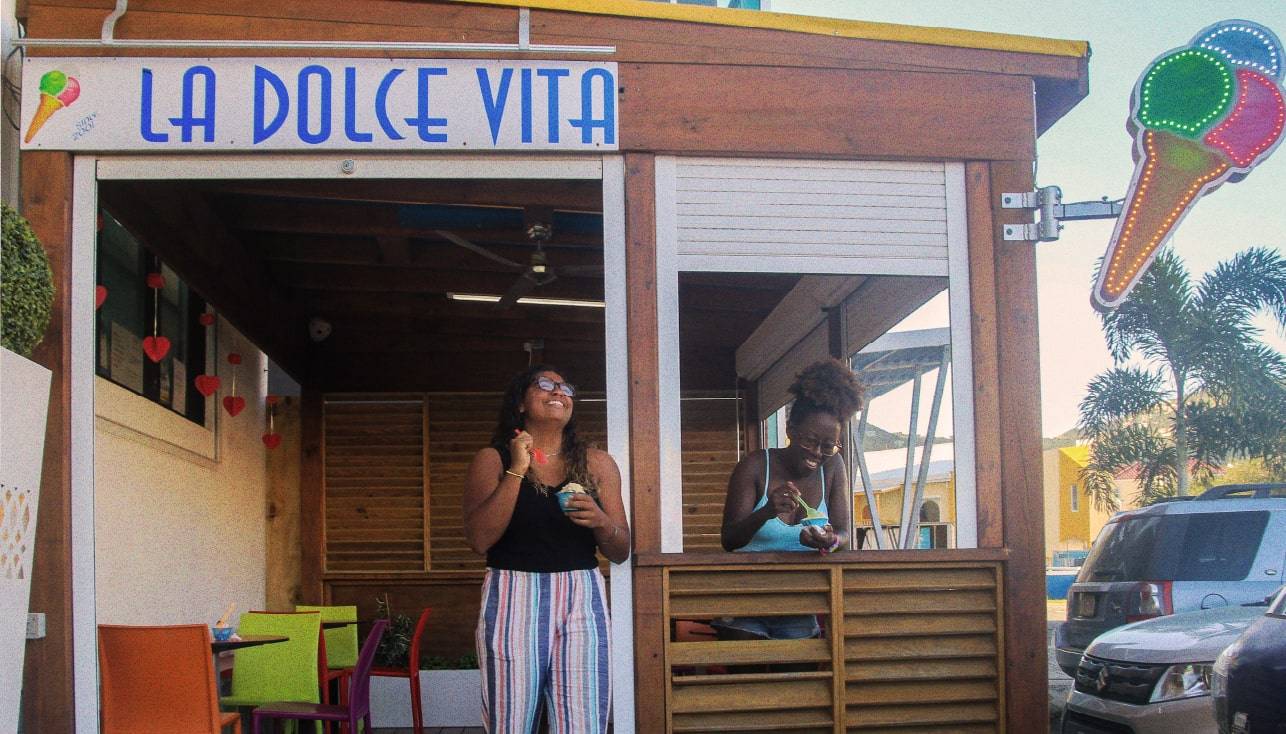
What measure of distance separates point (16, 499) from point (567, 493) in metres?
1.80

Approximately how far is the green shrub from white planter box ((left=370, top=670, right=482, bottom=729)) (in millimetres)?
4612

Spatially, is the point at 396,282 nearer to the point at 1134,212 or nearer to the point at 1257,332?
the point at 1134,212

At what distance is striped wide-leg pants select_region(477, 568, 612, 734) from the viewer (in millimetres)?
3941

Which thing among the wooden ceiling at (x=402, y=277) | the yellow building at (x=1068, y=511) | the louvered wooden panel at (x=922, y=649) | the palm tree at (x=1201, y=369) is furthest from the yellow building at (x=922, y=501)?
the yellow building at (x=1068, y=511)

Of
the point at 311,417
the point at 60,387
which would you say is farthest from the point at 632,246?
the point at 311,417

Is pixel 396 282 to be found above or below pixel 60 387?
above

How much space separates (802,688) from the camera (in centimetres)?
470

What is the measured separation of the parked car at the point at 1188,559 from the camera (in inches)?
293

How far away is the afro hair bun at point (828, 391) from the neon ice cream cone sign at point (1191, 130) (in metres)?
0.96

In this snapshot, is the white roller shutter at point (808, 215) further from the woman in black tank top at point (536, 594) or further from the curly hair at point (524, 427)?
the woman in black tank top at point (536, 594)

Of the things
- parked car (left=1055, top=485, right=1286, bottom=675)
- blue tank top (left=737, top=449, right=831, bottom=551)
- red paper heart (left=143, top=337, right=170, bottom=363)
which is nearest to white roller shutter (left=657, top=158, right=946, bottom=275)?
blue tank top (left=737, top=449, right=831, bottom=551)

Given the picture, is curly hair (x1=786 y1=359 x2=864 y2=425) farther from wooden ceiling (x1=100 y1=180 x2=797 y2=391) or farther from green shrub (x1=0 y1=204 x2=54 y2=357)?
Answer: green shrub (x1=0 y1=204 x2=54 y2=357)

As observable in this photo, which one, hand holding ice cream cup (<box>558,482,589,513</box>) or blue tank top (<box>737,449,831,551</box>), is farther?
blue tank top (<box>737,449,831,551</box>)

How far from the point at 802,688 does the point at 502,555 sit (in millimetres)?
1340
